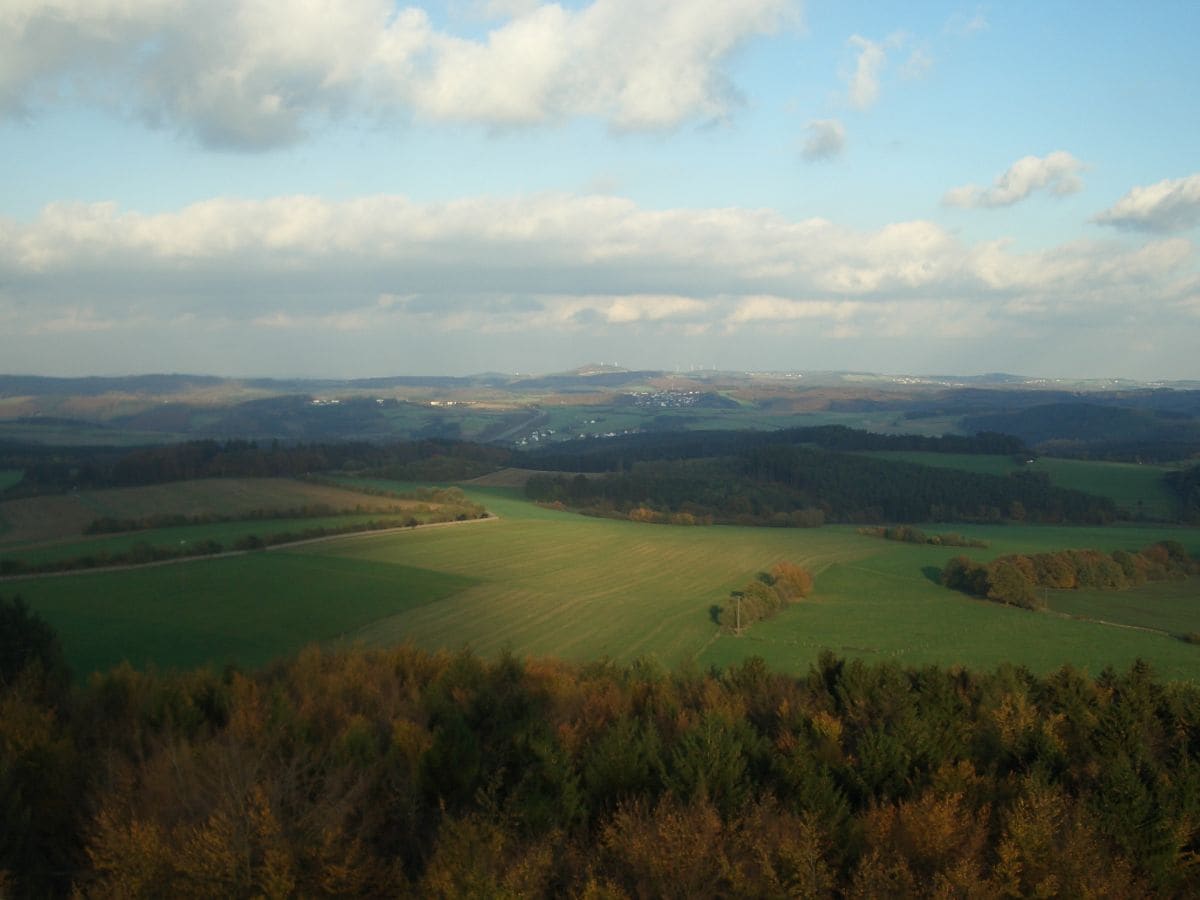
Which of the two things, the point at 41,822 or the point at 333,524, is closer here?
the point at 41,822

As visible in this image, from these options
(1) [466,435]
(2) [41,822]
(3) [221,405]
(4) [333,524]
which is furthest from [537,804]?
(3) [221,405]

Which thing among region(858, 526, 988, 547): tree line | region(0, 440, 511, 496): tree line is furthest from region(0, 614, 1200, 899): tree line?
region(0, 440, 511, 496): tree line

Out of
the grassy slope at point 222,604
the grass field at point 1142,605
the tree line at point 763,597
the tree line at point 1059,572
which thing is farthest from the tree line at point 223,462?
the grass field at point 1142,605

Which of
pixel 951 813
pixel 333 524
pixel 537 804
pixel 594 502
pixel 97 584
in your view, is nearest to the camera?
pixel 951 813

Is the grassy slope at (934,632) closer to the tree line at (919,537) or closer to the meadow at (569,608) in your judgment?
the meadow at (569,608)

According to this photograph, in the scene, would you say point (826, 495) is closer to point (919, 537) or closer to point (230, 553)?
point (919, 537)

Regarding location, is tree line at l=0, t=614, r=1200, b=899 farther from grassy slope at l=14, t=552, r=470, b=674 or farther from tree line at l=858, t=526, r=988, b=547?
tree line at l=858, t=526, r=988, b=547

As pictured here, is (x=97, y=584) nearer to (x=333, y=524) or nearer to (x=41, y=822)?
(x=333, y=524)
